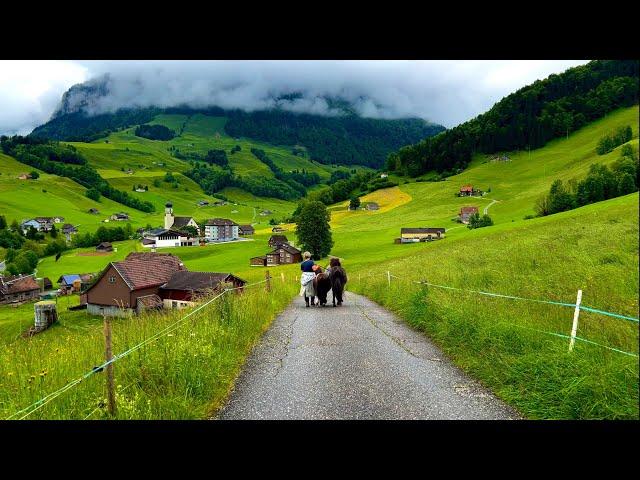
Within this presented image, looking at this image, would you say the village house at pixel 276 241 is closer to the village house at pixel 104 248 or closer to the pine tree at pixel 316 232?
the pine tree at pixel 316 232

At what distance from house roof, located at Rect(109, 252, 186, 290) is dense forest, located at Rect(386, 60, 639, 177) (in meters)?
49.4

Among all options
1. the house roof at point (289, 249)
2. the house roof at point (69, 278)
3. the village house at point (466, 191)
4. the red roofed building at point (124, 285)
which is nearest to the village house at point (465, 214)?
the village house at point (466, 191)

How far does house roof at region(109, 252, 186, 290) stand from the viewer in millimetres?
55688

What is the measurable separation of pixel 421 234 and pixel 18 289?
83.6m

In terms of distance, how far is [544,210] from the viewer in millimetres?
31516

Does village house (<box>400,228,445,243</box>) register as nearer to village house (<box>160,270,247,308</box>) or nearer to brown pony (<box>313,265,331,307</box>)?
village house (<box>160,270,247,308</box>)

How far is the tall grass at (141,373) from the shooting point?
5.29m

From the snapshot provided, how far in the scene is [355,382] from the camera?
650cm

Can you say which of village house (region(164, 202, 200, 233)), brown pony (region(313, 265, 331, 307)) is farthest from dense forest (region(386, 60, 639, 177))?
village house (region(164, 202, 200, 233))

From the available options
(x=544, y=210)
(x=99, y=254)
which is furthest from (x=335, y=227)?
(x=544, y=210)

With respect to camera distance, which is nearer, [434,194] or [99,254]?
[99,254]

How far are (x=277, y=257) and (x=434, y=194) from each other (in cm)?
5842
